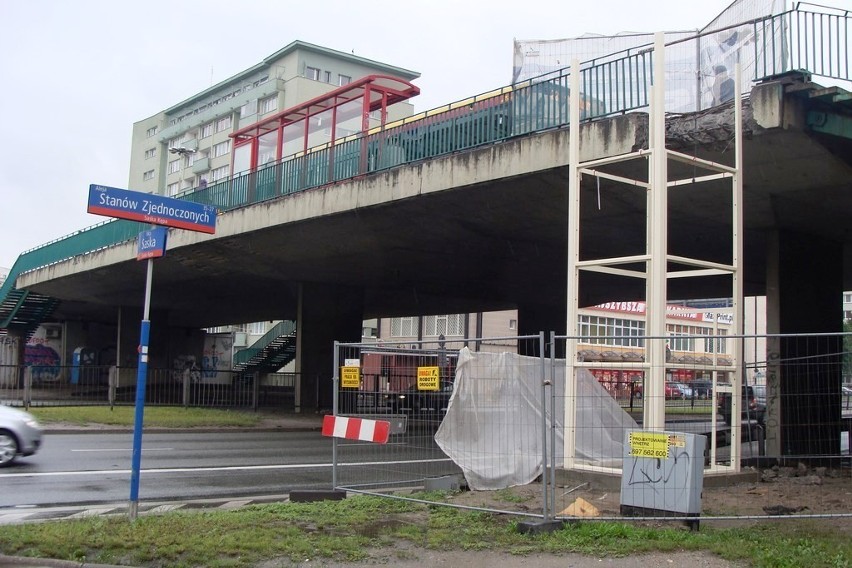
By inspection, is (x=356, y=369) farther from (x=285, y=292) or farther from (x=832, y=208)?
(x=285, y=292)

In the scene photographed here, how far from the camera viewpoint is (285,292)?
34.6m

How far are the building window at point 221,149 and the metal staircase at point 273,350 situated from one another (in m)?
33.9

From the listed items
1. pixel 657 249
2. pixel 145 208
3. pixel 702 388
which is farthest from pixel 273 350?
pixel 145 208

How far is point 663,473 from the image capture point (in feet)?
23.9

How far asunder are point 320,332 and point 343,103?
418 inches

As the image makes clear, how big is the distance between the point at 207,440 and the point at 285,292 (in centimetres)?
1615

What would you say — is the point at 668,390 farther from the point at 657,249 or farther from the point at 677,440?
the point at 677,440

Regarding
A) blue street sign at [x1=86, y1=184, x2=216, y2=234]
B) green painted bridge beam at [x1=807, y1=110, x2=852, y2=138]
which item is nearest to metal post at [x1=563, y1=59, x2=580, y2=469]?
green painted bridge beam at [x1=807, y1=110, x2=852, y2=138]

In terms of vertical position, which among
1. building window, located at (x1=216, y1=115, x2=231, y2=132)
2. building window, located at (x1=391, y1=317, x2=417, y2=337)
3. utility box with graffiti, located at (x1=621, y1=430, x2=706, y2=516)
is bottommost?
utility box with graffiti, located at (x1=621, y1=430, x2=706, y2=516)

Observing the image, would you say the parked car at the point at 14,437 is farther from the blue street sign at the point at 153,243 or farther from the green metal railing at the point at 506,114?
the green metal railing at the point at 506,114

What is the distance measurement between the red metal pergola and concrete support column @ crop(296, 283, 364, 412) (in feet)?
21.9

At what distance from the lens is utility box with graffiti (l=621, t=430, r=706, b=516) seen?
23.5 ft

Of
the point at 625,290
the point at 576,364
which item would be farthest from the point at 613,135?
the point at 625,290

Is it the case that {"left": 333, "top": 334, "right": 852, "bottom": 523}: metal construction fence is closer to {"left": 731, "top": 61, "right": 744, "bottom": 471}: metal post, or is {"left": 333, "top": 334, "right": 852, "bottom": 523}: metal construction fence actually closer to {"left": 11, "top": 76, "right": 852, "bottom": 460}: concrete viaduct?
{"left": 731, "top": 61, "right": 744, "bottom": 471}: metal post
